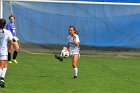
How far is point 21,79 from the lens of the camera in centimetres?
1520

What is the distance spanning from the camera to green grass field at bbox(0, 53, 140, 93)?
13.4m

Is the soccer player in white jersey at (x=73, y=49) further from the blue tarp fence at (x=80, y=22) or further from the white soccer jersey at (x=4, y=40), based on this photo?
the blue tarp fence at (x=80, y=22)

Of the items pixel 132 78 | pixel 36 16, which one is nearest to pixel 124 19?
pixel 36 16

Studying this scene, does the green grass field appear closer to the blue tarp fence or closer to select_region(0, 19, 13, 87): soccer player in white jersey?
select_region(0, 19, 13, 87): soccer player in white jersey

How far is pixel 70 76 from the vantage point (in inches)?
642

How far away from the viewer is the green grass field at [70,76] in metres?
13.4

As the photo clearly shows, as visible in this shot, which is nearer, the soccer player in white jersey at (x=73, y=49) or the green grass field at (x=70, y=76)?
the green grass field at (x=70, y=76)

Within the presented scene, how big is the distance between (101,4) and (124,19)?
4.55 feet

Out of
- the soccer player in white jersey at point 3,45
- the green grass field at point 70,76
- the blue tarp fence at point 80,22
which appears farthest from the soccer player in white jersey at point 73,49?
the blue tarp fence at point 80,22

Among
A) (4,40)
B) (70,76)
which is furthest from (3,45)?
(70,76)

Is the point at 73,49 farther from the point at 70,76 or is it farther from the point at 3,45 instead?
the point at 3,45

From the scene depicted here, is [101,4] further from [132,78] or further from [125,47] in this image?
[132,78]

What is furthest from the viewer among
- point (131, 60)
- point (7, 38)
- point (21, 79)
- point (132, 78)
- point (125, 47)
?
point (125, 47)

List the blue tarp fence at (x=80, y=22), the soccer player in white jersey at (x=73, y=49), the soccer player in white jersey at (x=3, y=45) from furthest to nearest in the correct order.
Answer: the blue tarp fence at (x=80, y=22)
the soccer player in white jersey at (x=73, y=49)
the soccer player in white jersey at (x=3, y=45)
